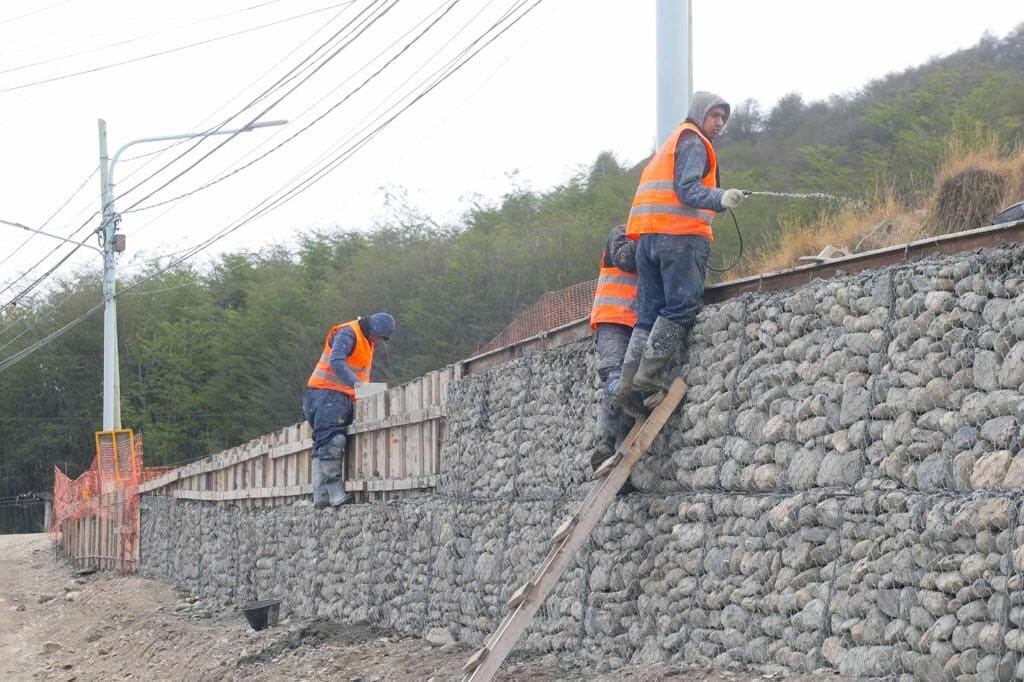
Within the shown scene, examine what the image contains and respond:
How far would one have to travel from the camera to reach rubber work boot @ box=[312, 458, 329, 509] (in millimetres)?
15148

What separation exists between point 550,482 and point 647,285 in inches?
87.5

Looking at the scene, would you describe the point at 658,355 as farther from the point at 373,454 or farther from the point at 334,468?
the point at 334,468

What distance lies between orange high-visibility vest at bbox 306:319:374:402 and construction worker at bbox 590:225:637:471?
569 centimetres

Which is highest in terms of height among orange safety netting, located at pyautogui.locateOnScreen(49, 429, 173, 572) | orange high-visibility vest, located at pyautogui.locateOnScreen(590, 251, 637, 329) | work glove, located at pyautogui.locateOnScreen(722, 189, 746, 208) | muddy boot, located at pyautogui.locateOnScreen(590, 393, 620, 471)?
work glove, located at pyautogui.locateOnScreen(722, 189, 746, 208)

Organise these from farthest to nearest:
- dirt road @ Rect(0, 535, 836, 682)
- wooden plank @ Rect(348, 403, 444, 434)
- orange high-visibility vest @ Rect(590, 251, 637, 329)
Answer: wooden plank @ Rect(348, 403, 444, 434)
dirt road @ Rect(0, 535, 836, 682)
orange high-visibility vest @ Rect(590, 251, 637, 329)

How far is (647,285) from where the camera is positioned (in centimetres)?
913

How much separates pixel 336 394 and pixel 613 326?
20.3 feet

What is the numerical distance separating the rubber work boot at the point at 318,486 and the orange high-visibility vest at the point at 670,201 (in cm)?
713

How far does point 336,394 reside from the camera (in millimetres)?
15125

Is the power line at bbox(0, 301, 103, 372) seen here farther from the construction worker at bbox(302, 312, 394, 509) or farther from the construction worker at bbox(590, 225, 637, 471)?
the construction worker at bbox(590, 225, 637, 471)

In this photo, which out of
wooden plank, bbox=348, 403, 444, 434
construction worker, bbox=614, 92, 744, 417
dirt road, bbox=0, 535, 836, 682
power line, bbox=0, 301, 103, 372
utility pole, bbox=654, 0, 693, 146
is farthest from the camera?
power line, bbox=0, 301, 103, 372

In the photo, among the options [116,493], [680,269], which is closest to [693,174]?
[680,269]

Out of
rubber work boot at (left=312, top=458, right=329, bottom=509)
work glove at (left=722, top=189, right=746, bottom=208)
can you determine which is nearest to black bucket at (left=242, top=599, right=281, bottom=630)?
rubber work boot at (left=312, top=458, right=329, bottom=509)

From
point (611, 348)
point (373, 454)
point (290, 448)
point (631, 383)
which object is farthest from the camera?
point (290, 448)
